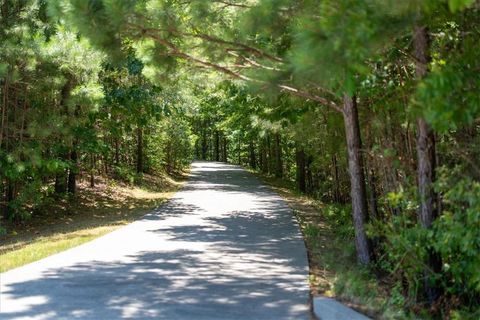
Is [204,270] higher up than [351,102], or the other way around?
[351,102]

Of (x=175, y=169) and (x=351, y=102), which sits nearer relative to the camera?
(x=351, y=102)

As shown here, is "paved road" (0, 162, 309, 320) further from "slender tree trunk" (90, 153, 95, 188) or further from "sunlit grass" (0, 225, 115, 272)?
"slender tree trunk" (90, 153, 95, 188)

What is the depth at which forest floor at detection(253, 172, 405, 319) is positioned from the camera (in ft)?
20.3

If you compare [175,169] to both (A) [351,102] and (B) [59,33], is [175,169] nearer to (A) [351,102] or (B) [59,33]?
(B) [59,33]

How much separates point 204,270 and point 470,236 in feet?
13.3

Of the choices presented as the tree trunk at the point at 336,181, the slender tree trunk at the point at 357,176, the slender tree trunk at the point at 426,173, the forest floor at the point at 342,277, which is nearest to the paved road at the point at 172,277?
the forest floor at the point at 342,277

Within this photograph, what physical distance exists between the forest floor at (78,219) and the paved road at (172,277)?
57cm

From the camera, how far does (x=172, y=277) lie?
755 centimetres

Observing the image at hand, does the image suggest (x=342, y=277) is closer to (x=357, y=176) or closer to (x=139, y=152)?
(x=357, y=176)

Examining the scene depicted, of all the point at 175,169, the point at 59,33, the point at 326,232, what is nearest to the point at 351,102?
the point at 326,232

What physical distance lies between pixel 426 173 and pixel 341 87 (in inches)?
87.4

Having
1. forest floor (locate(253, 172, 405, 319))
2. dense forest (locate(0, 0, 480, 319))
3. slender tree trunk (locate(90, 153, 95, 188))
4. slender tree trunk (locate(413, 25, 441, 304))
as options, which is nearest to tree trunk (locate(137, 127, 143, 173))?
slender tree trunk (locate(90, 153, 95, 188))

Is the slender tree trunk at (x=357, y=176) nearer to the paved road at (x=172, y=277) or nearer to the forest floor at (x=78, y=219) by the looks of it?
the paved road at (x=172, y=277)

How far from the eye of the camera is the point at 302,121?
554 inches
